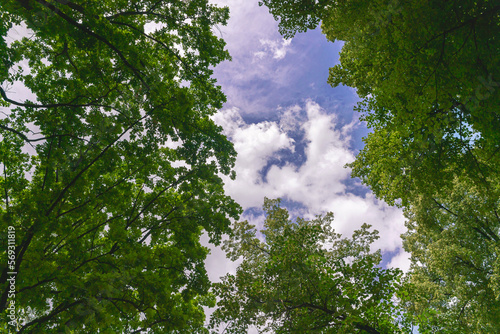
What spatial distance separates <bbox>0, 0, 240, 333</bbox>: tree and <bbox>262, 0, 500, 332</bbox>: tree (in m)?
4.47

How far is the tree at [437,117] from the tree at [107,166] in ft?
14.7

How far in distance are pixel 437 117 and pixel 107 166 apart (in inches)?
346

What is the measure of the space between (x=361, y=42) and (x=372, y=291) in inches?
283

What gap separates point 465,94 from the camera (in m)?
5.18

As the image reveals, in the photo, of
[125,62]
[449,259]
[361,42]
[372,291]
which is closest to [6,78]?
[125,62]

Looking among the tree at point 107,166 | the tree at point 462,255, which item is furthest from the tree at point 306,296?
the tree at point 462,255

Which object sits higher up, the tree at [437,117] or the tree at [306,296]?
the tree at [437,117]

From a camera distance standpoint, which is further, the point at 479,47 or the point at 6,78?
the point at 6,78

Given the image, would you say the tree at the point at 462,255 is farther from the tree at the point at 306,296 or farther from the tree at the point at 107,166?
the tree at the point at 107,166

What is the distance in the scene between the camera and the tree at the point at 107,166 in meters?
6.04

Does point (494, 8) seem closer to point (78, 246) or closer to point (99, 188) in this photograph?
point (99, 188)

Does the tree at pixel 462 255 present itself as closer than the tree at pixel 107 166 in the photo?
No

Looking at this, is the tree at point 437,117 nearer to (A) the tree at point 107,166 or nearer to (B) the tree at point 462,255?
(B) the tree at point 462,255

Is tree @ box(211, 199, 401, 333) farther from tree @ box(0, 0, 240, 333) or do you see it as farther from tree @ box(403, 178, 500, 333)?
tree @ box(403, 178, 500, 333)
